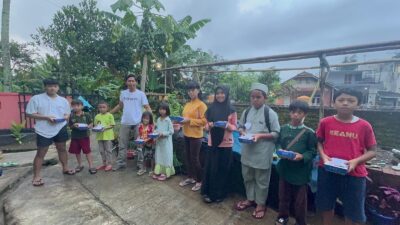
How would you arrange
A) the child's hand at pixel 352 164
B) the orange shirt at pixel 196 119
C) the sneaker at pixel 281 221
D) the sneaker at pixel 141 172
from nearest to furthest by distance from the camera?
the child's hand at pixel 352 164 → the sneaker at pixel 281 221 → the orange shirt at pixel 196 119 → the sneaker at pixel 141 172

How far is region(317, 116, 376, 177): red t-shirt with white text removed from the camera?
228cm

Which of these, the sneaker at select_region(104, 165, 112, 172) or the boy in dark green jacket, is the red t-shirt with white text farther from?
the sneaker at select_region(104, 165, 112, 172)

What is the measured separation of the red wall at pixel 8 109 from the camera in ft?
23.0

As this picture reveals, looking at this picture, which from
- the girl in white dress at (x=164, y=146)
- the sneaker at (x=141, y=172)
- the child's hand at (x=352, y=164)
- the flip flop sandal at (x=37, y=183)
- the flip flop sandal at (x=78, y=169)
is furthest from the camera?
the flip flop sandal at (x=78, y=169)

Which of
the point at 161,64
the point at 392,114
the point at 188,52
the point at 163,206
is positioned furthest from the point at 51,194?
the point at 188,52

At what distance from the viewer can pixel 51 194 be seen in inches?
146

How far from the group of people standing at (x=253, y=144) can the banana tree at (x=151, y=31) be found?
2.58 metres

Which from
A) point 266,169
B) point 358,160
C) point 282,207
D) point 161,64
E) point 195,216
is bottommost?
point 195,216

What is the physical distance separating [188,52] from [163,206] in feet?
25.9

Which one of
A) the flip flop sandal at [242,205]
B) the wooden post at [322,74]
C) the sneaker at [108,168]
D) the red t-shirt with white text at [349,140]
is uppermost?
the wooden post at [322,74]

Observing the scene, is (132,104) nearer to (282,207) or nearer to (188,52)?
(282,207)

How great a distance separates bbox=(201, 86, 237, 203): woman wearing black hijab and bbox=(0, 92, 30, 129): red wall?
6.67 meters

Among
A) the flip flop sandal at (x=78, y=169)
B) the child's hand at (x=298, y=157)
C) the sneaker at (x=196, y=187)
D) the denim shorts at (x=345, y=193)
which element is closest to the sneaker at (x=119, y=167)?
the flip flop sandal at (x=78, y=169)

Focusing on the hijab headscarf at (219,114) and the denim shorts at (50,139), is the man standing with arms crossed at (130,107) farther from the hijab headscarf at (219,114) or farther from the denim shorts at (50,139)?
the hijab headscarf at (219,114)
